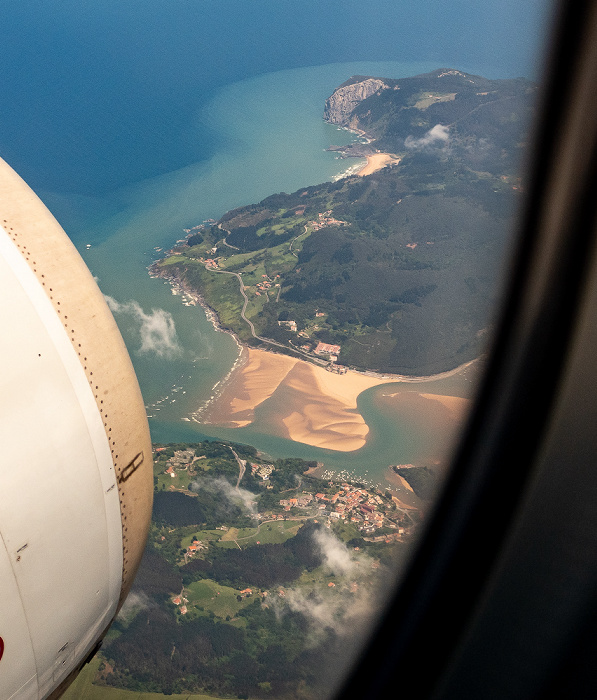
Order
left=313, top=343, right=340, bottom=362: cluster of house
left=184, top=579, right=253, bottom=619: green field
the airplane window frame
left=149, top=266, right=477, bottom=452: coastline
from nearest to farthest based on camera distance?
the airplane window frame → left=184, top=579, right=253, bottom=619: green field → left=149, top=266, right=477, bottom=452: coastline → left=313, top=343, right=340, bottom=362: cluster of house

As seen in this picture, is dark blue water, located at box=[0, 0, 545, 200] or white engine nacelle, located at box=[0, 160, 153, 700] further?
dark blue water, located at box=[0, 0, 545, 200]

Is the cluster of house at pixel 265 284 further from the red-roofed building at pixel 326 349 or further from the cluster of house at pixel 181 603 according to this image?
the cluster of house at pixel 181 603

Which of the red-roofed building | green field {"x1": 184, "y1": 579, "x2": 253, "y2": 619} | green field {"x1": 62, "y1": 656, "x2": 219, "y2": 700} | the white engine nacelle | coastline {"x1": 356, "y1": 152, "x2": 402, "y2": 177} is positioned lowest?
green field {"x1": 184, "y1": 579, "x2": 253, "y2": 619}

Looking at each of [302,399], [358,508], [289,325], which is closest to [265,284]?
[289,325]

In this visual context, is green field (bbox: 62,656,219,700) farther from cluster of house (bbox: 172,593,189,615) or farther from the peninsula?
the peninsula

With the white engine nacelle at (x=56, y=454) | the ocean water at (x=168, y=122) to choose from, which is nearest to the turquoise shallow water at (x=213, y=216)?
the ocean water at (x=168, y=122)

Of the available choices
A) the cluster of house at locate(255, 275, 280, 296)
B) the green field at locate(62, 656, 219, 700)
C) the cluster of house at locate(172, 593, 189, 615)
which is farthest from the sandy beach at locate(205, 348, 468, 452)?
the green field at locate(62, 656, 219, 700)

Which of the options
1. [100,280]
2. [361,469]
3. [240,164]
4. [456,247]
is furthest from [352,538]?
[240,164]
